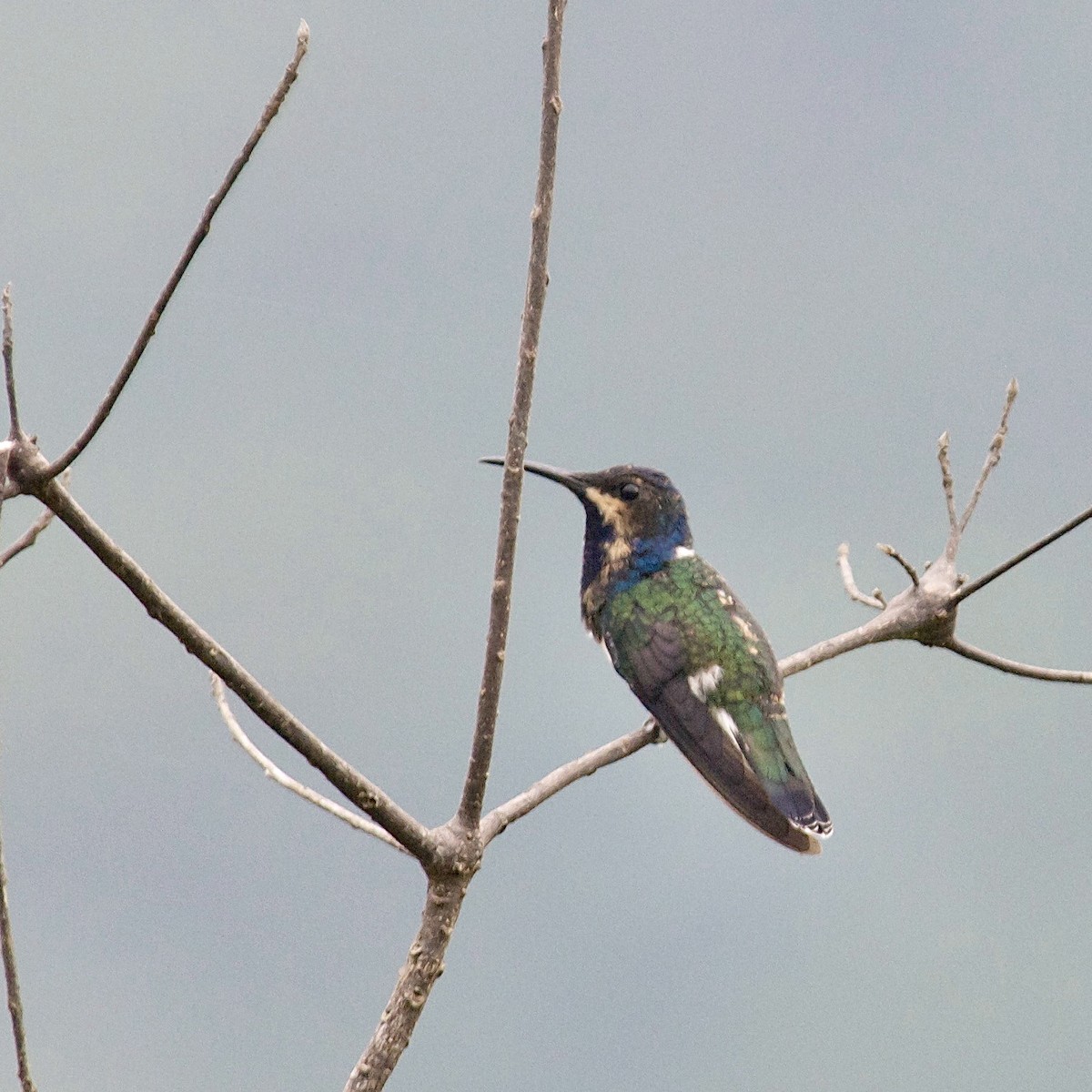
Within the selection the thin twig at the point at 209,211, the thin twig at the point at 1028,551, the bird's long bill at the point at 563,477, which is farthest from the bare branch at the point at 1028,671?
the thin twig at the point at 209,211

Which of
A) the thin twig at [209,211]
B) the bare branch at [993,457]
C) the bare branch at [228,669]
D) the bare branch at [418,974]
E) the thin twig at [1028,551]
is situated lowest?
the bare branch at [418,974]

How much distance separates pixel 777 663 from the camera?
505cm

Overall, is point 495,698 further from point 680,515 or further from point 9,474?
point 680,515

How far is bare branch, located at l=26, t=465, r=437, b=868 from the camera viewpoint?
2.59 meters

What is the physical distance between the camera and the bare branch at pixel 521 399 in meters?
2.94

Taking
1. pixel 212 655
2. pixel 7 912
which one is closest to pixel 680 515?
pixel 212 655

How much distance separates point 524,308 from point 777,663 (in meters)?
2.42

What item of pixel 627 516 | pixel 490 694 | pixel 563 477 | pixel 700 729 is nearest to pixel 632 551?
pixel 627 516

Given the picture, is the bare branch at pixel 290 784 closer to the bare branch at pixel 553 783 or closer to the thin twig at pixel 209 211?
the bare branch at pixel 553 783

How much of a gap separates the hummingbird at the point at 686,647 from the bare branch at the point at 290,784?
56.5 inches

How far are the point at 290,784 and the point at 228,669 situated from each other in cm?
112

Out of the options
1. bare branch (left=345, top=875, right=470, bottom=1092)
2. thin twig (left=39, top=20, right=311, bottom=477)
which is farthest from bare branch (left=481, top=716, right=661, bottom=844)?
thin twig (left=39, top=20, right=311, bottom=477)

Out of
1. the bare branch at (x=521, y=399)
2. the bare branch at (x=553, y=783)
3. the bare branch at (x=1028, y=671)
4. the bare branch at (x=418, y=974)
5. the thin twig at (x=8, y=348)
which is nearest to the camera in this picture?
the thin twig at (x=8, y=348)

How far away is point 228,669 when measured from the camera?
2756mm
